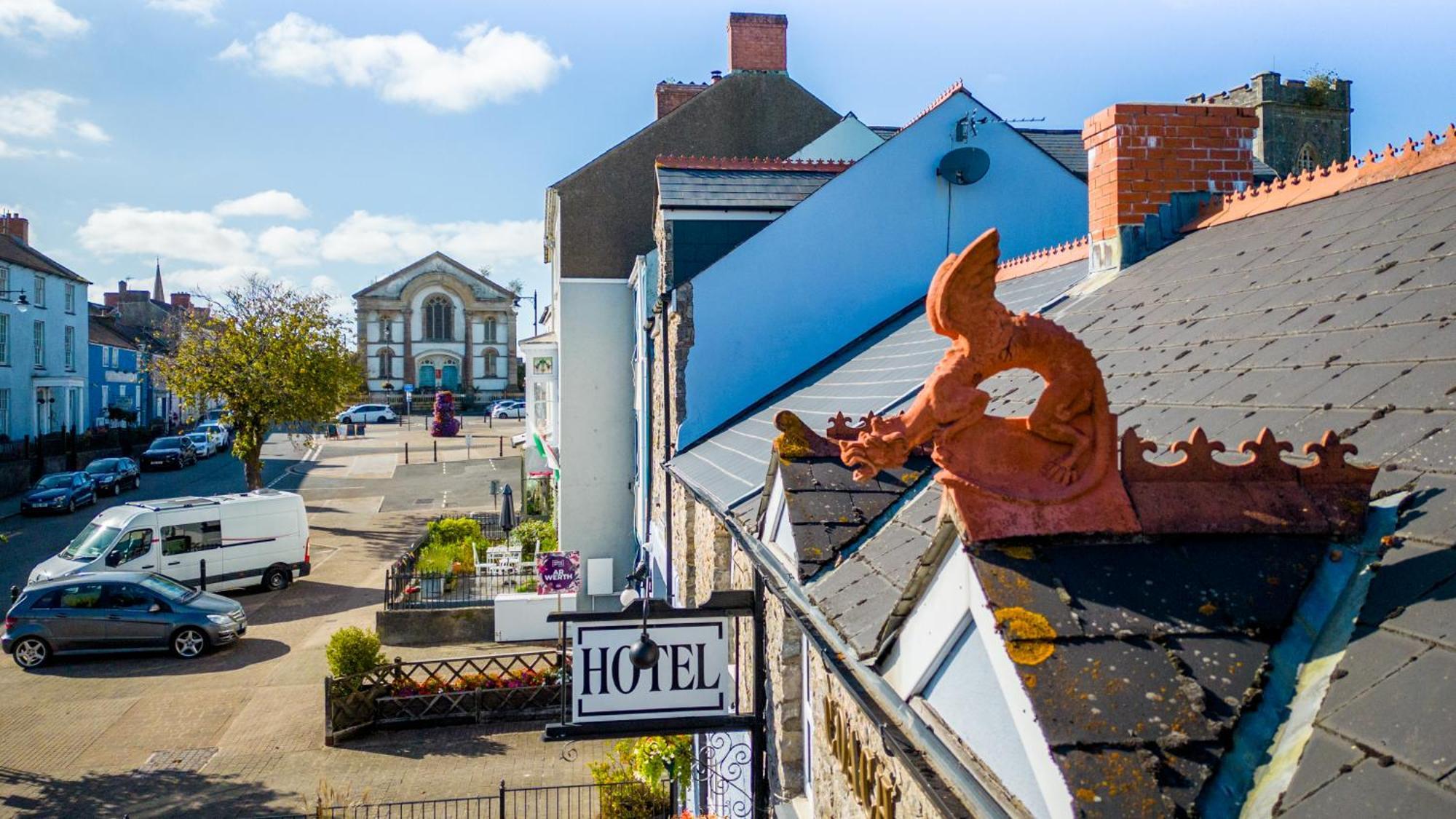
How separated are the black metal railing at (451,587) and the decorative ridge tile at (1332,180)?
16.7 meters

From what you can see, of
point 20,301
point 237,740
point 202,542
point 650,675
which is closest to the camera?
point 650,675

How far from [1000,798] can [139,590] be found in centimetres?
1994

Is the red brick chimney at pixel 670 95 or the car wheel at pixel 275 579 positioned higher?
the red brick chimney at pixel 670 95

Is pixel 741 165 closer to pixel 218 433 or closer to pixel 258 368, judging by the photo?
pixel 258 368

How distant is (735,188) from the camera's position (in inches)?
557

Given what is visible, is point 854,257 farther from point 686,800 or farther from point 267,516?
point 267,516

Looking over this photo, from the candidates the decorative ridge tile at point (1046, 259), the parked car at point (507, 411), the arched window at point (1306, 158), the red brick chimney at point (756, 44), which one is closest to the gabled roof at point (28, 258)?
the parked car at point (507, 411)

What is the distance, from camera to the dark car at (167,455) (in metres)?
44.6

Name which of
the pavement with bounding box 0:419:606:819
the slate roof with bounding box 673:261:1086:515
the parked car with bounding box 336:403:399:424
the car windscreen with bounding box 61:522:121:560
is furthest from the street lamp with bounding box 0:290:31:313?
the slate roof with bounding box 673:261:1086:515

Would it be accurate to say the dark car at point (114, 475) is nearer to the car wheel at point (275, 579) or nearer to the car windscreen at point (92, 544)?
the car windscreen at point (92, 544)

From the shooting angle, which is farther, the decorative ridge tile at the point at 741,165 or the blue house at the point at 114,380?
the blue house at the point at 114,380

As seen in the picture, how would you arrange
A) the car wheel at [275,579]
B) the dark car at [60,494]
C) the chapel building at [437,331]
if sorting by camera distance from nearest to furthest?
the car wheel at [275,579] → the dark car at [60,494] → the chapel building at [437,331]

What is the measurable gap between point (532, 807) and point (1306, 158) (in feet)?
163

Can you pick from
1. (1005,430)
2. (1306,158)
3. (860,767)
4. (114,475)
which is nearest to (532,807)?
(860,767)
